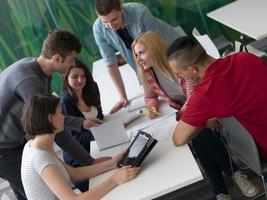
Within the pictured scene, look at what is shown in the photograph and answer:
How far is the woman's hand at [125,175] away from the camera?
83.0 inches

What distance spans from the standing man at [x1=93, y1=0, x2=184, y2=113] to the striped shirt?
1.00 m

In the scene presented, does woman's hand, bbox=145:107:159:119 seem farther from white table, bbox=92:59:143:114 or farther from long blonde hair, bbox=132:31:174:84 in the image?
white table, bbox=92:59:143:114

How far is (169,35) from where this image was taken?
301 cm

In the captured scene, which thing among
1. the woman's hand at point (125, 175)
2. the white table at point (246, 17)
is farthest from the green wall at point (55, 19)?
the woman's hand at point (125, 175)

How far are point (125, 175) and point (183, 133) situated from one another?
374 mm

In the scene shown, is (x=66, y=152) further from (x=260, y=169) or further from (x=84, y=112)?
(x=260, y=169)

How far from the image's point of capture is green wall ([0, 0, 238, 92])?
4172 mm

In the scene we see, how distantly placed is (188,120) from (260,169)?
18.8 inches

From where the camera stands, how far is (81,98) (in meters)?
2.95

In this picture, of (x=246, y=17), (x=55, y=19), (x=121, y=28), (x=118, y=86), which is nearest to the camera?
(x=121, y=28)

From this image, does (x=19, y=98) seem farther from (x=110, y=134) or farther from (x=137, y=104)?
(x=137, y=104)

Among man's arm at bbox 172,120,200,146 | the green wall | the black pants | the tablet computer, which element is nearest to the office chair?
man's arm at bbox 172,120,200,146

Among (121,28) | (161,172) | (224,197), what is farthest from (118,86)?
(161,172)

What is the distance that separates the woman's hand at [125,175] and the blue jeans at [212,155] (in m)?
0.71
